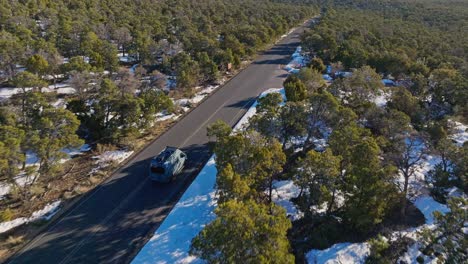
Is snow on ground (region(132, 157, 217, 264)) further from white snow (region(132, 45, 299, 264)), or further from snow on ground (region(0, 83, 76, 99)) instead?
snow on ground (region(0, 83, 76, 99))

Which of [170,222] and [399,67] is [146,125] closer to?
[170,222]

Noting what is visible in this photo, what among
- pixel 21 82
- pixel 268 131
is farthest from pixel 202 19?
pixel 268 131

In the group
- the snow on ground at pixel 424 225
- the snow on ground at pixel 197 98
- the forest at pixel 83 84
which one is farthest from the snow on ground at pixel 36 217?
the snow on ground at pixel 424 225

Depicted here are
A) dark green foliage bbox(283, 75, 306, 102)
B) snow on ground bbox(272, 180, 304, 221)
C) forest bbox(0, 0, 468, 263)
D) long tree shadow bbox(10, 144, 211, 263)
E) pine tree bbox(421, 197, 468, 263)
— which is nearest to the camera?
pine tree bbox(421, 197, 468, 263)

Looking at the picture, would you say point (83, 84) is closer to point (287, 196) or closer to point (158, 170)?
point (158, 170)

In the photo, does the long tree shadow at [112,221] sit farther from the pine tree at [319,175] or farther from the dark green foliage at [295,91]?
the dark green foliage at [295,91]

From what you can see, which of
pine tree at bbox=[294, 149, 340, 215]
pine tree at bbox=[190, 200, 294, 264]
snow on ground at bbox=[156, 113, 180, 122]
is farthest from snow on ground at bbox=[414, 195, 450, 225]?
snow on ground at bbox=[156, 113, 180, 122]
